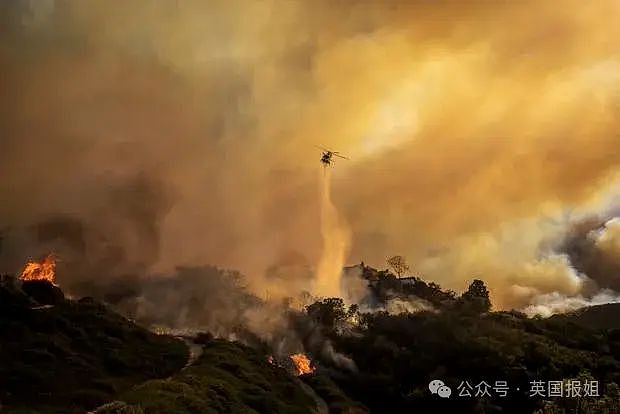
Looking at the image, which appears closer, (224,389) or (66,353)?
(224,389)

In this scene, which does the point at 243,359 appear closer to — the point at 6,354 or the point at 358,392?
the point at 358,392

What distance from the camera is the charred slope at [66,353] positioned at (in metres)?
117

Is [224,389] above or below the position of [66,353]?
below

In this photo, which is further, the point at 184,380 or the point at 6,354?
the point at 6,354

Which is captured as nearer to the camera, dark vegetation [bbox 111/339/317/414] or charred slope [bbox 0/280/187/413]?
dark vegetation [bbox 111/339/317/414]

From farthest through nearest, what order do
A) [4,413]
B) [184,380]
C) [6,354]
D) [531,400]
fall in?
[531,400] < [6,354] < [184,380] < [4,413]

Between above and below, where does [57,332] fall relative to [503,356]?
below

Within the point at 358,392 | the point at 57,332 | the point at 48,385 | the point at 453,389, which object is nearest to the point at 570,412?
the point at 453,389

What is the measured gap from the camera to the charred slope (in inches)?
4616

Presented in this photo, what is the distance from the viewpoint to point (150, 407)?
8738 centimetres

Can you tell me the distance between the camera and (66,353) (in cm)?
15062

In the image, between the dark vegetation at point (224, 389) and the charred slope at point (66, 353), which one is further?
the charred slope at point (66, 353)

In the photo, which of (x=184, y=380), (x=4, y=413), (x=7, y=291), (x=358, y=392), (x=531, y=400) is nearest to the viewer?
(x=4, y=413)

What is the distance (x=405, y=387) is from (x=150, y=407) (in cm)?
12157
